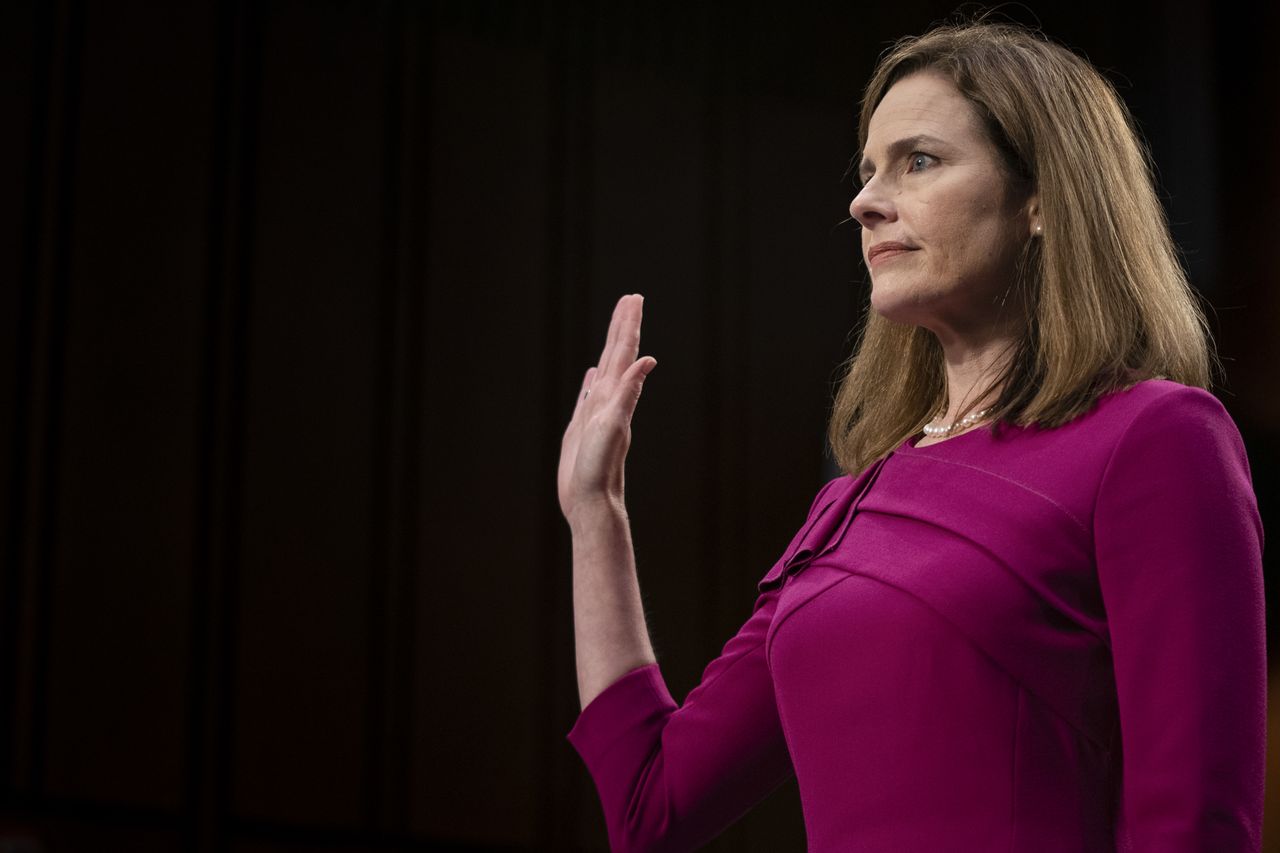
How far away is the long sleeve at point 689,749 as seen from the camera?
118cm

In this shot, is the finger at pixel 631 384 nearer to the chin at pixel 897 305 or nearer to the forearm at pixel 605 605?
the forearm at pixel 605 605

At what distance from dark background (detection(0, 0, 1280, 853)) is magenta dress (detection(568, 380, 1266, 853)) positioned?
202 centimetres

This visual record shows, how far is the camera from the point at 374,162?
136 inches

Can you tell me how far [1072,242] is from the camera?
1064 millimetres

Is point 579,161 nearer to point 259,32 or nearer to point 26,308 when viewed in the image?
point 259,32

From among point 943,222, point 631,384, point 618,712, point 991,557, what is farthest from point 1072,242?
point 618,712

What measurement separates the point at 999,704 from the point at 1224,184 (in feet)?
4.75

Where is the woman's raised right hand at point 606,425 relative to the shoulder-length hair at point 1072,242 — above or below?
below

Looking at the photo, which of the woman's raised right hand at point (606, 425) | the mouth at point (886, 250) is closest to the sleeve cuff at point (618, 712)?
the woman's raised right hand at point (606, 425)

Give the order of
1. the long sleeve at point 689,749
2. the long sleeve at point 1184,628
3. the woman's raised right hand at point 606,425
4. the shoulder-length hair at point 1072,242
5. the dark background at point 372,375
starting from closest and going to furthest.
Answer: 1. the long sleeve at point 1184,628
2. the shoulder-length hair at point 1072,242
3. the long sleeve at point 689,749
4. the woman's raised right hand at point 606,425
5. the dark background at point 372,375

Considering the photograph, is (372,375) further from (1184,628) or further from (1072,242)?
(1184,628)

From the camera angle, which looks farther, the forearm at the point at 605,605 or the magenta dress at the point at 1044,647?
the forearm at the point at 605,605

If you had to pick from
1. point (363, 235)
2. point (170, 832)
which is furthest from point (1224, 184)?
point (170, 832)

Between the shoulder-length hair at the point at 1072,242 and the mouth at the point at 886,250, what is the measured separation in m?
0.09
